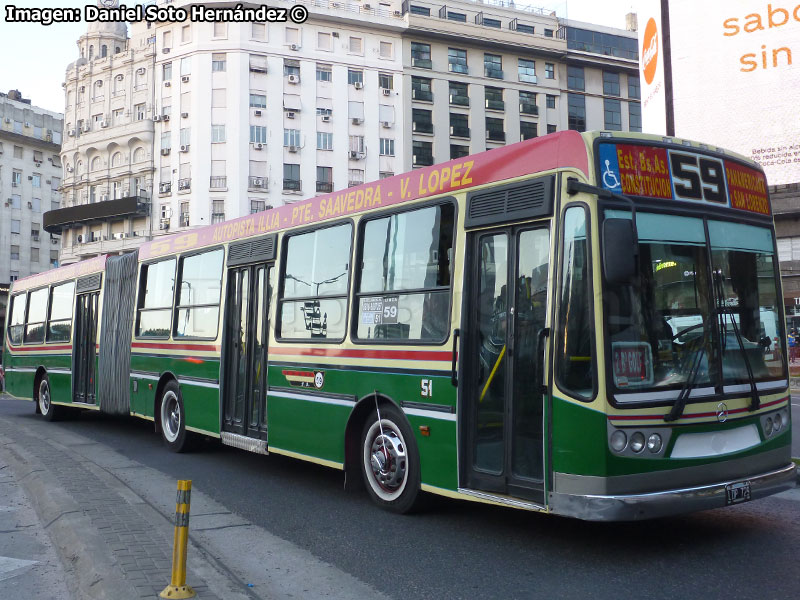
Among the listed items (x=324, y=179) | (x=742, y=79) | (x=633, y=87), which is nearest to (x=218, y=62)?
(x=324, y=179)

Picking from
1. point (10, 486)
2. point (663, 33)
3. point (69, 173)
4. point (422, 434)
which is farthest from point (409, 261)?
point (69, 173)

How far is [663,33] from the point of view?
75.6 feet

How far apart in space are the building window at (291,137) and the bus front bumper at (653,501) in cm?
5098

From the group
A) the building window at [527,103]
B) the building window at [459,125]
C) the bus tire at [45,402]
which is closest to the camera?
the bus tire at [45,402]

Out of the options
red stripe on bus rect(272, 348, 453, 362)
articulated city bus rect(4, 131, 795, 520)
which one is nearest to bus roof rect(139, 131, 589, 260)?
articulated city bus rect(4, 131, 795, 520)

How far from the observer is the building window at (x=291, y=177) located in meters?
54.2

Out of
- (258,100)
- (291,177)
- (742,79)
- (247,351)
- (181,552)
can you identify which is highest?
(258,100)

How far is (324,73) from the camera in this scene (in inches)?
2219

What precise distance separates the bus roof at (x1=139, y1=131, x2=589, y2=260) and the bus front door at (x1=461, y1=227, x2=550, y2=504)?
0.48 meters

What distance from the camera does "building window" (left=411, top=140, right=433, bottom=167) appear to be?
189 feet

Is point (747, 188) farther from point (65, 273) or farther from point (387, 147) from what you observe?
point (387, 147)

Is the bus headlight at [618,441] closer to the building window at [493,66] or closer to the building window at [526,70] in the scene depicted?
the building window at [493,66]

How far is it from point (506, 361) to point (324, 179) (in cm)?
5046

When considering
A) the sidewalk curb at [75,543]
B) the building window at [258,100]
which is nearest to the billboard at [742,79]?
the sidewalk curb at [75,543]
